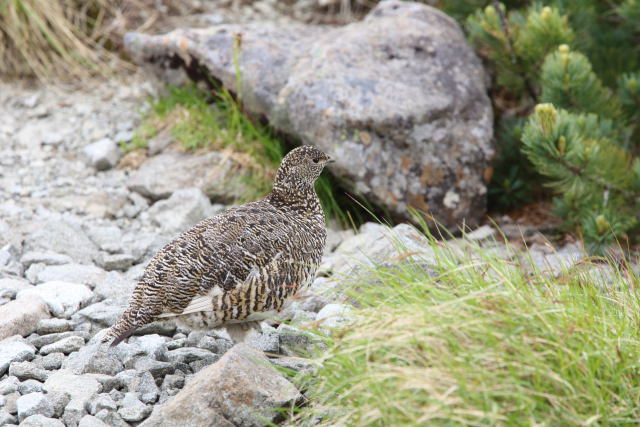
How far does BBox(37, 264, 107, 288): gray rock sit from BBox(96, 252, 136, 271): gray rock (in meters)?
0.17

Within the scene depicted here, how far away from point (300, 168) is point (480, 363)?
2.02 meters

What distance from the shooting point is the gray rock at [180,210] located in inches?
219

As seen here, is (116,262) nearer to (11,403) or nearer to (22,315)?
(22,315)

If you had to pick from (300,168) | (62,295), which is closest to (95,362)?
(62,295)

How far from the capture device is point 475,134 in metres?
5.82

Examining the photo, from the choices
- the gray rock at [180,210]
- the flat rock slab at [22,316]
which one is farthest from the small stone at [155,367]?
the gray rock at [180,210]

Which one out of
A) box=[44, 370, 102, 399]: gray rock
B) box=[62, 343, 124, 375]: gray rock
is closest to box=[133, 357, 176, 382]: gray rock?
box=[62, 343, 124, 375]: gray rock

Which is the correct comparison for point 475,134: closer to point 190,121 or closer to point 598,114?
point 598,114

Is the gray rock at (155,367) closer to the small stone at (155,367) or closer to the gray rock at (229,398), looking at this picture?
the small stone at (155,367)

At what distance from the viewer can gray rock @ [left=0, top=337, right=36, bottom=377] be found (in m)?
3.60

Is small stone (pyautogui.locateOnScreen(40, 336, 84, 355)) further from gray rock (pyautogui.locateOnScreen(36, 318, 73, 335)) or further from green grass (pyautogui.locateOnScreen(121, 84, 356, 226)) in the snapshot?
green grass (pyautogui.locateOnScreen(121, 84, 356, 226))

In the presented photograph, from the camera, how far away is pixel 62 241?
515 cm

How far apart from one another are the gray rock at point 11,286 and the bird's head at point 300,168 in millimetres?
1555

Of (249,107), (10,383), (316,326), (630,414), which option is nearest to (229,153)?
(249,107)
